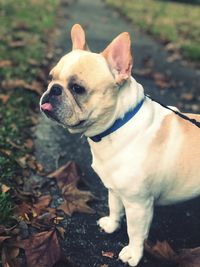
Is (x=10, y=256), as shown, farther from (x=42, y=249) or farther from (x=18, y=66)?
(x=18, y=66)

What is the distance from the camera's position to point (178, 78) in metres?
6.83

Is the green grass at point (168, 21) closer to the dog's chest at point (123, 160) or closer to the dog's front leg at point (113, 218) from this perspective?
the dog's front leg at point (113, 218)

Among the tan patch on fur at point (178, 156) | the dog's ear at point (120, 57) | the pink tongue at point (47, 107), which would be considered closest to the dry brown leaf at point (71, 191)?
the tan patch on fur at point (178, 156)

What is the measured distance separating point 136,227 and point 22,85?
278 centimetres

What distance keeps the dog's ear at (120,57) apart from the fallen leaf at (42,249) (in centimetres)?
102

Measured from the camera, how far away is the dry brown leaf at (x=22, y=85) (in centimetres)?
514

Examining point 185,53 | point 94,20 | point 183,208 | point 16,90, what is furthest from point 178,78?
point 94,20

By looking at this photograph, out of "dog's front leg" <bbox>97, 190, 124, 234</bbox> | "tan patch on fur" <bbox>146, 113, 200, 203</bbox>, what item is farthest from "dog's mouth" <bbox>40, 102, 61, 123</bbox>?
"dog's front leg" <bbox>97, 190, 124, 234</bbox>

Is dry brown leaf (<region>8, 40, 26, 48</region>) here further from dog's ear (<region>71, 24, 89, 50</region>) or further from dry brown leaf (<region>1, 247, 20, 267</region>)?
dry brown leaf (<region>1, 247, 20, 267</region>)

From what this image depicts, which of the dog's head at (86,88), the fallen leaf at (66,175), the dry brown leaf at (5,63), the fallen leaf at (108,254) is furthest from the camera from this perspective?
the dry brown leaf at (5,63)

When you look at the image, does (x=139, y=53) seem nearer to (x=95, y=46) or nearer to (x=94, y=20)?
(x=95, y=46)

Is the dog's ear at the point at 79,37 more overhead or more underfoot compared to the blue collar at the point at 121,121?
more overhead

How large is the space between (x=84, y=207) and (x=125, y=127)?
2.99 feet

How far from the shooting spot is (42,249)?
282 cm
